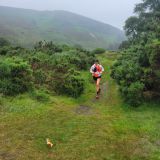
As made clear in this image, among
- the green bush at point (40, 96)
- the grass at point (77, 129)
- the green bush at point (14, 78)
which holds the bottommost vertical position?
the grass at point (77, 129)

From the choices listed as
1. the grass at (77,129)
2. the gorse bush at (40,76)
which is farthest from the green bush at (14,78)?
the grass at (77,129)

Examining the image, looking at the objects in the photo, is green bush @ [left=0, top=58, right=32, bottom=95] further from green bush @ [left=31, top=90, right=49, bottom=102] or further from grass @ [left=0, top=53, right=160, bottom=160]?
green bush @ [left=31, top=90, right=49, bottom=102]

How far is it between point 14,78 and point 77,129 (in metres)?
7.18

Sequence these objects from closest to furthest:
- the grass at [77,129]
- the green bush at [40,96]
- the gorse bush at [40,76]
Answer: the grass at [77,129] < the green bush at [40,96] < the gorse bush at [40,76]

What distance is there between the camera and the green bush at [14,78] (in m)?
20.9

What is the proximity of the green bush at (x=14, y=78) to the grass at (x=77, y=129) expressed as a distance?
2.71 ft

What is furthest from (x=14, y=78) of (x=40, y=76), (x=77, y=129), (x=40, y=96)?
(x=77, y=129)

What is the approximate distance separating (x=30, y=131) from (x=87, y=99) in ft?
25.5

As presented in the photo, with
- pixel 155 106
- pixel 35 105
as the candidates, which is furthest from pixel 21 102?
pixel 155 106

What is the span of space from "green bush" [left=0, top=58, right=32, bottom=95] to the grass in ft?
2.71

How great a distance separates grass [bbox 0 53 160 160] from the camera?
13.8 meters

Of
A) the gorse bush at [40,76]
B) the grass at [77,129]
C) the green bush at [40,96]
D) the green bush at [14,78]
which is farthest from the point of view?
the gorse bush at [40,76]

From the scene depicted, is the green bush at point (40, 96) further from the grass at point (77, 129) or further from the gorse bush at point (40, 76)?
the grass at point (77, 129)

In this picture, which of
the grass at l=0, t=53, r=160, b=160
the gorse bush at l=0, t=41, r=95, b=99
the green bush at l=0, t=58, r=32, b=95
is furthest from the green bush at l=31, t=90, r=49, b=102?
the green bush at l=0, t=58, r=32, b=95
